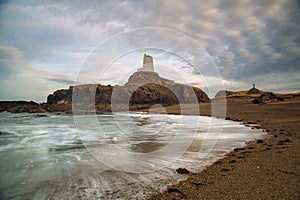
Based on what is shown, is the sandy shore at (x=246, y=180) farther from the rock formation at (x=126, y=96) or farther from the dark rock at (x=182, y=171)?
the rock formation at (x=126, y=96)

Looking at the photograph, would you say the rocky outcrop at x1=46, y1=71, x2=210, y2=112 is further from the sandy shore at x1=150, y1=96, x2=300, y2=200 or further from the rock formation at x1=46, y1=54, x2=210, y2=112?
the sandy shore at x1=150, y1=96, x2=300, y2=200

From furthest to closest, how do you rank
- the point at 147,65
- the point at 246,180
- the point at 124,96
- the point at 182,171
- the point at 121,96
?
the point at 147,65
the point at 121,96
the point at 124,96
the point at 182,171
the point at 246,180

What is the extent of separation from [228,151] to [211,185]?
344 centimetres

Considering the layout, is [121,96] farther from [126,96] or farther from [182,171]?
[182,171]

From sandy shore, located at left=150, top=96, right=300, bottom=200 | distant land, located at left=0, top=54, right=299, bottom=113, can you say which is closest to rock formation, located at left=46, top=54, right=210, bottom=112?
distant land, located at left=0, top=54, right=299, bottom=113

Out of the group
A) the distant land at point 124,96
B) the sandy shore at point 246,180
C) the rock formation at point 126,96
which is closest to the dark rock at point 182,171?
the sandy shore at point 246,180

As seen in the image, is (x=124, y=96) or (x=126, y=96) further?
(x=124, y=96)

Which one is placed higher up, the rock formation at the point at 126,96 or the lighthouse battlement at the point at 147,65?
the lighthouse battlement at the point at 147,65

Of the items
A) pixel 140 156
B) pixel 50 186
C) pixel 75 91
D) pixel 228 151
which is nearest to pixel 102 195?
pixel 50 186

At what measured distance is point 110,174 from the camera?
4.90 meters

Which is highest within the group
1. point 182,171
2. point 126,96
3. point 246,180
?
point 126,96

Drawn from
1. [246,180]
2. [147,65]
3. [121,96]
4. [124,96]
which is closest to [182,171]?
[246,180]

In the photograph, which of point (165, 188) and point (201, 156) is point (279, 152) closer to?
point (201, 156)

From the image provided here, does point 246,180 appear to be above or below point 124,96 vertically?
below
